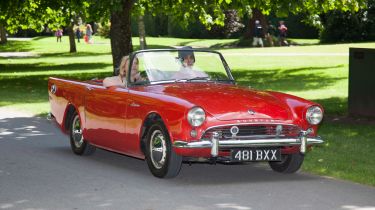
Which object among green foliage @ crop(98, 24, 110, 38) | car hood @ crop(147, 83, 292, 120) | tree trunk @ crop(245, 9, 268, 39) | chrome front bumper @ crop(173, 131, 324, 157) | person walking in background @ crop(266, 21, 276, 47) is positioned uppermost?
car hood @ crop(147, 83, 292, 120)

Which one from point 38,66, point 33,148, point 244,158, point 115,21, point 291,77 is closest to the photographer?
point 244,158

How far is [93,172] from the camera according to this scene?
980 cm

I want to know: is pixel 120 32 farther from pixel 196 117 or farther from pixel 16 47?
pixel 16 47

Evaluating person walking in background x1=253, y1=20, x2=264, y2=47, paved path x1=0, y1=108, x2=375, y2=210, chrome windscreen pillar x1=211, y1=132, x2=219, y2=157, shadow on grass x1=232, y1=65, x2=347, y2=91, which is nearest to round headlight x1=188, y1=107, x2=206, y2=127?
chrome windscreen pillar x1=211, y1=132, x2=219, y2=157

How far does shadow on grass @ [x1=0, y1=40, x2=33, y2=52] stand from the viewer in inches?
2248

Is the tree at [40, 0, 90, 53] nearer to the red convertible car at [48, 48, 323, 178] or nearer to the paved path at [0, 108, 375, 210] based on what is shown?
the red convertible car at [48, 48, 323, 178]

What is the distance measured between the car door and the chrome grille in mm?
1476

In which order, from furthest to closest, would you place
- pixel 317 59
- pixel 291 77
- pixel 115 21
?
pixel 317 59
pixel 291 77
pixel 115 21

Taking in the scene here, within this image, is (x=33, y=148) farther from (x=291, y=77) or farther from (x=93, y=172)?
(x=291, y=77)

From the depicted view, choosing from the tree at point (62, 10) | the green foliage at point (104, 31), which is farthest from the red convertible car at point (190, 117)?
the green foliage at point (104, 31)

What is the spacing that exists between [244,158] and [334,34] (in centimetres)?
4317

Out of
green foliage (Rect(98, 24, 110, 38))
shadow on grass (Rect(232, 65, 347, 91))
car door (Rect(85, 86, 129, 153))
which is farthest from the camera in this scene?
green foliage (Rect(98, 24, 110, 38))

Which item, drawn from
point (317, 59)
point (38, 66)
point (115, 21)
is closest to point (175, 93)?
point (115, 21)

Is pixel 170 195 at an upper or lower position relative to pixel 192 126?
lower
